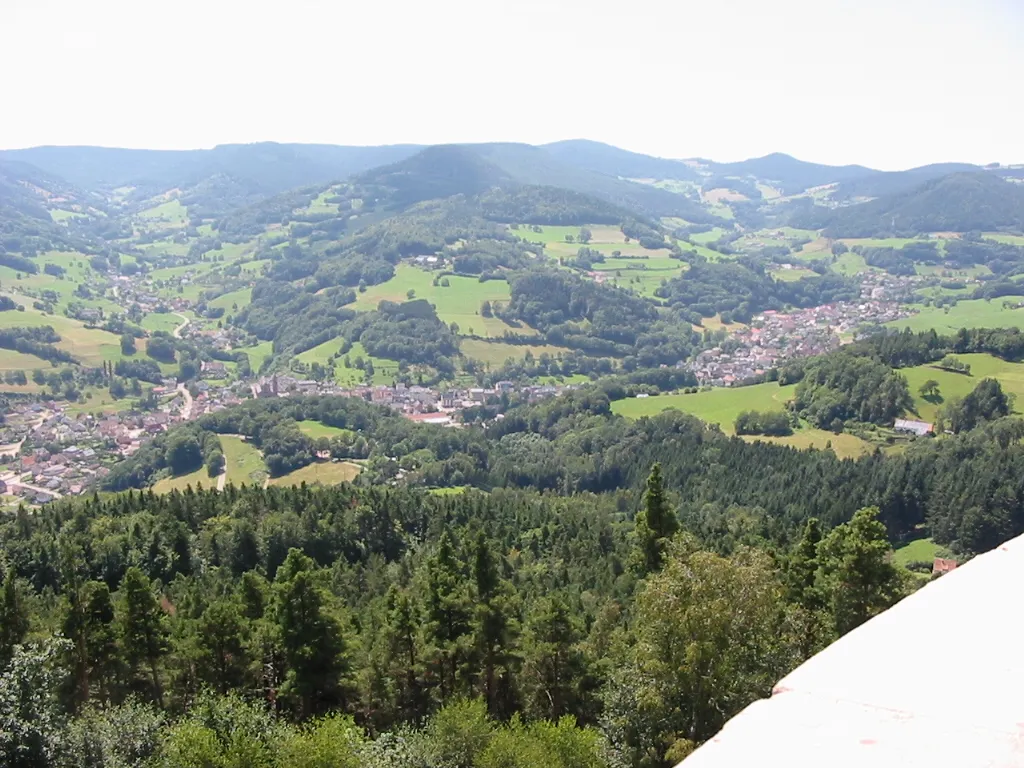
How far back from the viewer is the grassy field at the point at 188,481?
392 ft

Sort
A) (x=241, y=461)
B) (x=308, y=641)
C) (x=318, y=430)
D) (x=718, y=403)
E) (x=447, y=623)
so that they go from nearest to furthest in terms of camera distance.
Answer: (x=308, y=641)
(x=447, y=623)
(x=241, y=461)
(x=718, y=403)
(x=318, y=430)

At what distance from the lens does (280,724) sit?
22547 millimetres

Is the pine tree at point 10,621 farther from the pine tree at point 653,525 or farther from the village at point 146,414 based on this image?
the village at point 146,414

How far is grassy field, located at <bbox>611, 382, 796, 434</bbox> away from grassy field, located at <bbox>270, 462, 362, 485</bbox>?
168 feet

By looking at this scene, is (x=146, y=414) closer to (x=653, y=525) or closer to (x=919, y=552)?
(x=919, y=552)

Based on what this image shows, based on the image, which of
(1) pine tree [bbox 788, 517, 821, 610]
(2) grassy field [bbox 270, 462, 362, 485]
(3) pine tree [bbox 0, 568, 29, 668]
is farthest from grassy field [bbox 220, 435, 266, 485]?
(1) pine tree [bbox 788, 517, 821, 610]

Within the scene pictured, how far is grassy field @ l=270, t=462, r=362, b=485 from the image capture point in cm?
11653

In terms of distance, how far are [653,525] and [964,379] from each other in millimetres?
116901

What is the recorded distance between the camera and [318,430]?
5655 inches

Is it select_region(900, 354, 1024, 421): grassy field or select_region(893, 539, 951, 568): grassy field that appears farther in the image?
select_region(900, 354, 1024, 421): grassy field

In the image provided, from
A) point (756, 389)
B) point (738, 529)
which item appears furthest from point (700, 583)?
point (756, 389)

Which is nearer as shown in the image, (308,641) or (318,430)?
(308,641)

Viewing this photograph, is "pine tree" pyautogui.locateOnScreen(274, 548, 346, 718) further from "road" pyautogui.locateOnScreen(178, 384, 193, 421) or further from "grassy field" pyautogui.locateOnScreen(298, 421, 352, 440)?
"road" pyautogui.locateOnScreen(178, 384, 193, 421)

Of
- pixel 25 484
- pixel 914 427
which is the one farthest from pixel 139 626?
pixel 25 484
